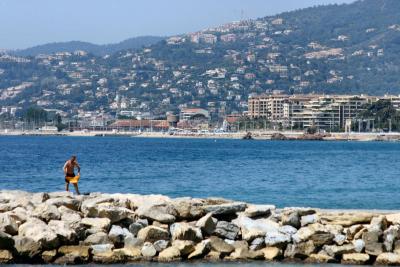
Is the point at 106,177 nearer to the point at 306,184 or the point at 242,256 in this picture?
the point at 306,184

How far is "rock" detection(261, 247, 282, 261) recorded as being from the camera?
17.0 m

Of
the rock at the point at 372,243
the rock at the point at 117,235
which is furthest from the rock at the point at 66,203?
the rock at the point at 372,243

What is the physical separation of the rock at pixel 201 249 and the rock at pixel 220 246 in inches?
3.6

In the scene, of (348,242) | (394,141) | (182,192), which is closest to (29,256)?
(348,242)

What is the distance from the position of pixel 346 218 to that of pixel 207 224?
97.9 inches

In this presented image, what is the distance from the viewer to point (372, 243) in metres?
17.1

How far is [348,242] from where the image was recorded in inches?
679

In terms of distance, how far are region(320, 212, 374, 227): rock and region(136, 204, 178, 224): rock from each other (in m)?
2.68

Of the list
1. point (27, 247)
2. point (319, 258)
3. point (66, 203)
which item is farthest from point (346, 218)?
point (27, 247)

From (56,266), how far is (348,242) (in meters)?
5.05

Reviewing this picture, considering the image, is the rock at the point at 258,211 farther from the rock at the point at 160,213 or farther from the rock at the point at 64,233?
the rock at the point at 64,233

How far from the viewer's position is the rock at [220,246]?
1717cm

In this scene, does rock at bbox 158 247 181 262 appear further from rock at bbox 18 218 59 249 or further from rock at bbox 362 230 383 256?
rock at bbox 362 230 383 256

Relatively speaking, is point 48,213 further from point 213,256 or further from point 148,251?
point 213,256
